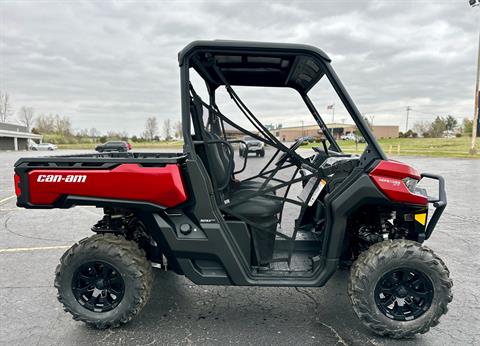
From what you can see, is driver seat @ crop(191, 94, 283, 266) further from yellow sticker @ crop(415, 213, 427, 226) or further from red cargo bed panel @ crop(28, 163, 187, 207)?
yellow sticker @ crop(415, 213, 427, 226)

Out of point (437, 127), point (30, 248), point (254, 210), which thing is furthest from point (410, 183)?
point (437, 127)

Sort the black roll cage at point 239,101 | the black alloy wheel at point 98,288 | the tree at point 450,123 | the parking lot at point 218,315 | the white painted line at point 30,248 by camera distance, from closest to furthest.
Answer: the black roll cage at point 239,101 → the parking lot at point 218,315 → the black alloy wheel at point 98,288 → the white painted line at point 30,248 → the tree at point 450,123

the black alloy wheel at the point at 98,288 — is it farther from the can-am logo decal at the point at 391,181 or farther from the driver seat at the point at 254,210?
the can-am logo decal at the point at 391,181

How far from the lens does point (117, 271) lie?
264cm

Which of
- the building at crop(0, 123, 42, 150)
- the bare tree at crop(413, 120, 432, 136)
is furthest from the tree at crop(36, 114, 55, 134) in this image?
the bare tree at crop(413, 120, 432, 136)

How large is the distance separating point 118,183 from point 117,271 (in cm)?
72

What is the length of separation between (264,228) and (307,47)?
4.86ft

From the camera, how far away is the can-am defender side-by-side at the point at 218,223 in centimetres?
251

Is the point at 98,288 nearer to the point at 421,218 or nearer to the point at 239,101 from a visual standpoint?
the point at 239,101

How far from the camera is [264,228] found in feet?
9.25

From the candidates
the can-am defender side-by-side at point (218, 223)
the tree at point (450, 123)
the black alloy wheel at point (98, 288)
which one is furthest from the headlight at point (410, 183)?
the tree at point (450, 123)

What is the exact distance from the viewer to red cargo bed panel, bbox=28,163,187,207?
2.50 meters

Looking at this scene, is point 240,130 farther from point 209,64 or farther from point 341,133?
point 341,133

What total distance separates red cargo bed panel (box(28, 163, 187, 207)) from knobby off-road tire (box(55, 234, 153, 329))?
0.43m
